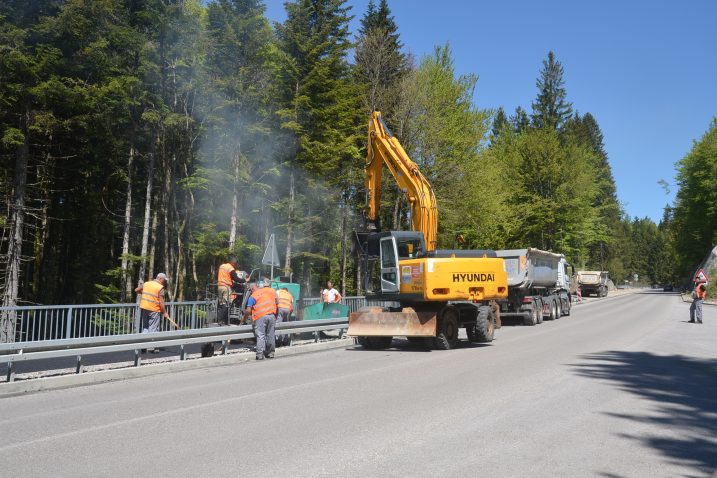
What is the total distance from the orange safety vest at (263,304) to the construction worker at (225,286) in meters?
1.28

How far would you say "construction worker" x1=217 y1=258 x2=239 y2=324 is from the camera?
1395 centimetres

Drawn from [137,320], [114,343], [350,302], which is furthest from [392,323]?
[114,343]

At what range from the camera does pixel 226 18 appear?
1049 inches

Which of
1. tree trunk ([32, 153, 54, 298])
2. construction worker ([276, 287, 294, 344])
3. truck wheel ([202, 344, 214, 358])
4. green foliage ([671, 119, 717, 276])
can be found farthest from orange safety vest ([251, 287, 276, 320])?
green foliage ([671, 119, 717, 276])

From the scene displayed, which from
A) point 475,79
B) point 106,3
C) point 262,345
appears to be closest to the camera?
point 262,345

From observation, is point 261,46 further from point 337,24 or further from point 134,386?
point 134,386

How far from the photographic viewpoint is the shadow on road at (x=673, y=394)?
223 inches

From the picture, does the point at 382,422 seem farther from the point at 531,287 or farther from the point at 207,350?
the point at 531,287

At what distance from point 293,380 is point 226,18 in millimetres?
21516

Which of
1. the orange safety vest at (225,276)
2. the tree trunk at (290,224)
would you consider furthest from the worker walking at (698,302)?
the orange safety vest at (225,276)

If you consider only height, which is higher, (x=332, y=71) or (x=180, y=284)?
(x=332, y=71)

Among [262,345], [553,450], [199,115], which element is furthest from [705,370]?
[199,115]

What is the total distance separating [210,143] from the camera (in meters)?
26.8

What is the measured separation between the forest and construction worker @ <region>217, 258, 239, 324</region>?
28.1ft
